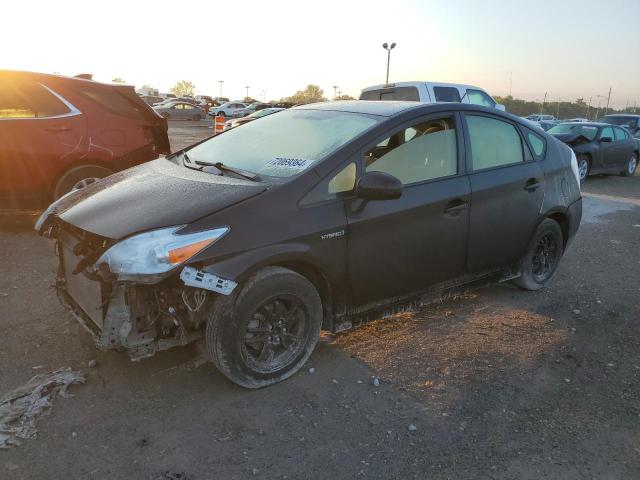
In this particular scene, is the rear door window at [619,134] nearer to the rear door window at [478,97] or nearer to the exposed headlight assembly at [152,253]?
the rear door window at [478,97]

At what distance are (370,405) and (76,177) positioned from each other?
456 cm

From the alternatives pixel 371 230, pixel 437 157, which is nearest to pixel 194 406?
pixel 371 230

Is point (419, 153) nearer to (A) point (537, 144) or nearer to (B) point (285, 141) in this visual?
(B) point (285, 141)

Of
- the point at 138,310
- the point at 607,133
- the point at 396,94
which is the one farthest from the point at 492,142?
the point at 607,133

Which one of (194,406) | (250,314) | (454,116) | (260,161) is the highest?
(454,116)

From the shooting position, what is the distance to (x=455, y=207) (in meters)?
3.71

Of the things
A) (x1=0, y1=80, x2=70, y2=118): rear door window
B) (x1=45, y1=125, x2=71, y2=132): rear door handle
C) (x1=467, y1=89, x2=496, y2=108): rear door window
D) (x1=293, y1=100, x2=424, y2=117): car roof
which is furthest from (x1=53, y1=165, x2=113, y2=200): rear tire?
(x1=467, y1=89, x2=496, y2=108): rear door window

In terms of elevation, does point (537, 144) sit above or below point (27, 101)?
below

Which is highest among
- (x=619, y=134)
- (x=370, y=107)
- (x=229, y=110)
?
(x=229, y=110)

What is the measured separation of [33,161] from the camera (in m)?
5.65

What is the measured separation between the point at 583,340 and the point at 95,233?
3.47 meters

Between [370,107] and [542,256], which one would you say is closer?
[370,107]

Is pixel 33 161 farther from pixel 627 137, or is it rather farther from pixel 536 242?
pixel 627 137

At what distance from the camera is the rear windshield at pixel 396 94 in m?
10.4
